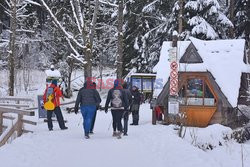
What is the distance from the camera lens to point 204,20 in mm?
27938

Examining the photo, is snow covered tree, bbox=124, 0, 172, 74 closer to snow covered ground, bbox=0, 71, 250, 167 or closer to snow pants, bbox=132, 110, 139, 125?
snow pants, bbox=132, 110, 139, 125

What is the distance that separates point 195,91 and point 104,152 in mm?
10238

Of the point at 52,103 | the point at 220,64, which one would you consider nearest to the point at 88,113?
the point at 52,103

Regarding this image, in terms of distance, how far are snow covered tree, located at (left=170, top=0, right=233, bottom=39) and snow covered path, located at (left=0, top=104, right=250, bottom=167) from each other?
15.6m

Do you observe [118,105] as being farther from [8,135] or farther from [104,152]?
[8,135]

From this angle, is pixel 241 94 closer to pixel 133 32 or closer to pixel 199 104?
pixel 199 104

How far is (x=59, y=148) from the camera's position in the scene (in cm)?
1040

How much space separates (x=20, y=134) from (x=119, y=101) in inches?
123

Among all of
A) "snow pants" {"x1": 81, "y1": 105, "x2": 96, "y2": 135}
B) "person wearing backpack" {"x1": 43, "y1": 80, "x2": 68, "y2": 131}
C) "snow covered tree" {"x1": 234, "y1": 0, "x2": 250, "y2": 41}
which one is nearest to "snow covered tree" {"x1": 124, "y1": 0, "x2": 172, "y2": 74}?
"snow covered tree" {"x1": 234, "y1": 0, "x2": 250, "y2": 41}

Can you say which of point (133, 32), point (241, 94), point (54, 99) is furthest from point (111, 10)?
point (54, 99)

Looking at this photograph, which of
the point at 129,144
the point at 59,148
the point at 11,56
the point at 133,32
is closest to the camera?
the point at 59,148

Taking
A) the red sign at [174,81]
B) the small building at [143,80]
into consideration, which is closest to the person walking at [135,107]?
the red sign at [174,81]

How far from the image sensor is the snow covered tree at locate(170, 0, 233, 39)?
27625mm

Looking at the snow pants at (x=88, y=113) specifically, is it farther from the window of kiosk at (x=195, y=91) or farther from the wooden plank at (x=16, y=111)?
the window of kiosk at (x=195, y=91)
